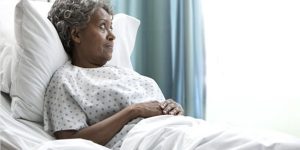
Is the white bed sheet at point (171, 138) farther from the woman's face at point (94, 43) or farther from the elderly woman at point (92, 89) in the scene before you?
the woman's face at point (94, 43)

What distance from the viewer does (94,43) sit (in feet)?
5.18

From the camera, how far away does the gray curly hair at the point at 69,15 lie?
1.55 meters

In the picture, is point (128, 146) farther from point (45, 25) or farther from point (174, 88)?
point (174, 88)

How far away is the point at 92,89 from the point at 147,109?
0.65ft

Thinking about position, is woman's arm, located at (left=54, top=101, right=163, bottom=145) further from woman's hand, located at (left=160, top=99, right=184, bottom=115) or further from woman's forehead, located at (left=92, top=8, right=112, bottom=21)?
woman's forehead, located at (left=92, top=8, right=112, bottom=21)

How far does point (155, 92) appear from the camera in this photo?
156 cm

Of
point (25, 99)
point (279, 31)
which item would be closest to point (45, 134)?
point (25, 99)

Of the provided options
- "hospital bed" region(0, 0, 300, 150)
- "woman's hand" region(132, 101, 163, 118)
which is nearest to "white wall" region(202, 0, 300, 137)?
"hospital bed" region(0, 0, 300, 150)

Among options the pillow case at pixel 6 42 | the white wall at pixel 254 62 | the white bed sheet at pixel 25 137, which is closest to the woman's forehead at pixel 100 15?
the pillow case at pixel 6 42

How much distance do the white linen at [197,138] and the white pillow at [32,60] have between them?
1.25 feet

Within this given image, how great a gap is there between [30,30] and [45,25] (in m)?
0.07

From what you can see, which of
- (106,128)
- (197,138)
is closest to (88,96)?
(106,128)

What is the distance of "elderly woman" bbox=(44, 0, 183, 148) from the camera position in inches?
52.3

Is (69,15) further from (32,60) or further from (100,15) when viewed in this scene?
(32,60)
